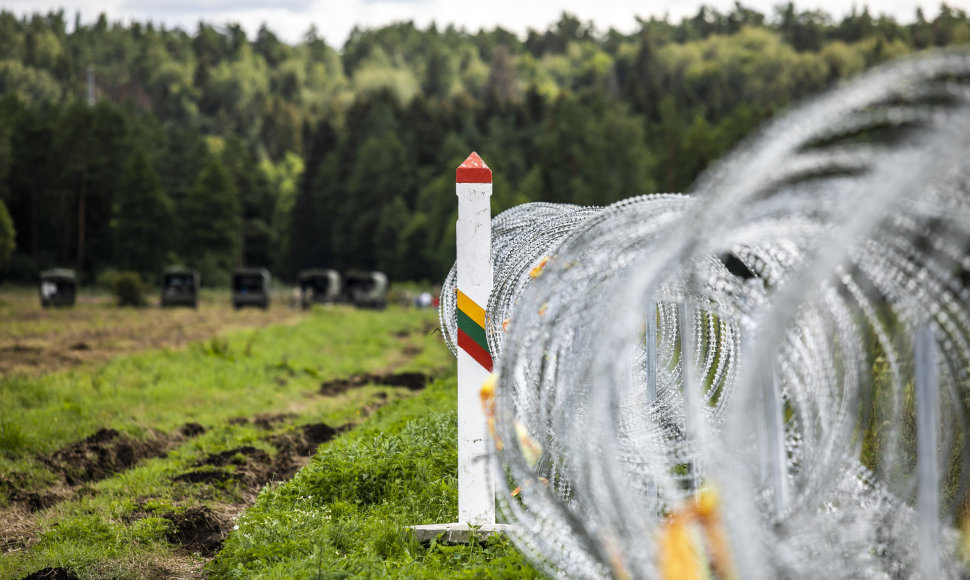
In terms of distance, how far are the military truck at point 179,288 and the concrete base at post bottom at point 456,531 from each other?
4478 centimetres

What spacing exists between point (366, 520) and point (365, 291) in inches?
2089

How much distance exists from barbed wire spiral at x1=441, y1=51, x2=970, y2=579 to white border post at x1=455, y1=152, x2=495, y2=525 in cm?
40

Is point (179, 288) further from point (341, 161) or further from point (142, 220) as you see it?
point (341, 161)

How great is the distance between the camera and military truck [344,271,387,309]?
57.4 meters

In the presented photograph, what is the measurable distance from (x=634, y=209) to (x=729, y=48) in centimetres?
16644

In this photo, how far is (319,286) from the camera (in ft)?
199

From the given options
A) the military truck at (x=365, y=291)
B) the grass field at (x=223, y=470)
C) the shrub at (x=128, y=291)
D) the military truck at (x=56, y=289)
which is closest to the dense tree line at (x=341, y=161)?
the military truck at (x=365, y=291)

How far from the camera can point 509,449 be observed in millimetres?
4684

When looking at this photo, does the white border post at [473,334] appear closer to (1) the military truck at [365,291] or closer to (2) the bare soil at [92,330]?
(2) the bare soil at [92,330]

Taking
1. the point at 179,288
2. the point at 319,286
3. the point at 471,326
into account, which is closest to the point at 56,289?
the point at 179,288

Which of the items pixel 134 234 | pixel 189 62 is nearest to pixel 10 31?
pixel 189 62

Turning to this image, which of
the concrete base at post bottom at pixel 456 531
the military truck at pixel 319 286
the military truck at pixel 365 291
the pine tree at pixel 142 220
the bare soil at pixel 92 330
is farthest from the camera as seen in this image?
the pine tree at pixel 142 220

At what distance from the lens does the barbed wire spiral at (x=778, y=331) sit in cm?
314

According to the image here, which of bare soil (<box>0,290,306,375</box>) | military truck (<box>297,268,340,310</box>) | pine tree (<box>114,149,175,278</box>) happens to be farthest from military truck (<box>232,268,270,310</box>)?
pine tree (<box>114,149,175,278</box>)
